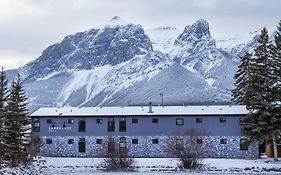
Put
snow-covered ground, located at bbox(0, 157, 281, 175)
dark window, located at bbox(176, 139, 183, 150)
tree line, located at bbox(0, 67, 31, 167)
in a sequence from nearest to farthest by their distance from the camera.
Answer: tree line, located at bbox(0, 67, 31, 167)
snow-covered ground, located at bbox(0, 157, 281, 175)
dark window, located at bbox(176, 139, 183, 150)

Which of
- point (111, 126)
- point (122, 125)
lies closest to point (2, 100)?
point (111, 126)

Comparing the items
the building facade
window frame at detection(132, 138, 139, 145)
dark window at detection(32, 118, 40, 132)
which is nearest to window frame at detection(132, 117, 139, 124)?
the building facade

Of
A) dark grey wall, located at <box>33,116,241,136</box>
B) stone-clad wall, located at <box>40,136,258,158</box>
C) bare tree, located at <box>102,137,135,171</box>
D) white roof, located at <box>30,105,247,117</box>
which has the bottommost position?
bare tree, located at <box>102,137,135,171</box>

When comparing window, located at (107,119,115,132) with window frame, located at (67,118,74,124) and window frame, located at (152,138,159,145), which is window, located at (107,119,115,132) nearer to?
window frame, located at (67,118,74,124)

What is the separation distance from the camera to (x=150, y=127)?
2579 inches

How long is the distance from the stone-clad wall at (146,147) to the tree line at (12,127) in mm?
14917

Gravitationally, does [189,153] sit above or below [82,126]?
below

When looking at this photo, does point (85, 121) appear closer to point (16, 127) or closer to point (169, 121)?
point (169, 121)

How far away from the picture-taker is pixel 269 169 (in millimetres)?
45031

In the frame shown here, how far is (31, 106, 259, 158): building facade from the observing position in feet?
208

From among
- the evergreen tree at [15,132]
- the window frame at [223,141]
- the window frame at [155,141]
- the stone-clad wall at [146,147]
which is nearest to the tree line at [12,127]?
the evergreen tree at [15,132]

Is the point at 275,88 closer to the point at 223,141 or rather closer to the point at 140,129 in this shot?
the point at 223,141

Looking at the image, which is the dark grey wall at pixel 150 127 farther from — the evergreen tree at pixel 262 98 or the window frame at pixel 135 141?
the evergreen tree at pixel 262 98

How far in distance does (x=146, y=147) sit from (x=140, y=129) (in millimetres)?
2441
